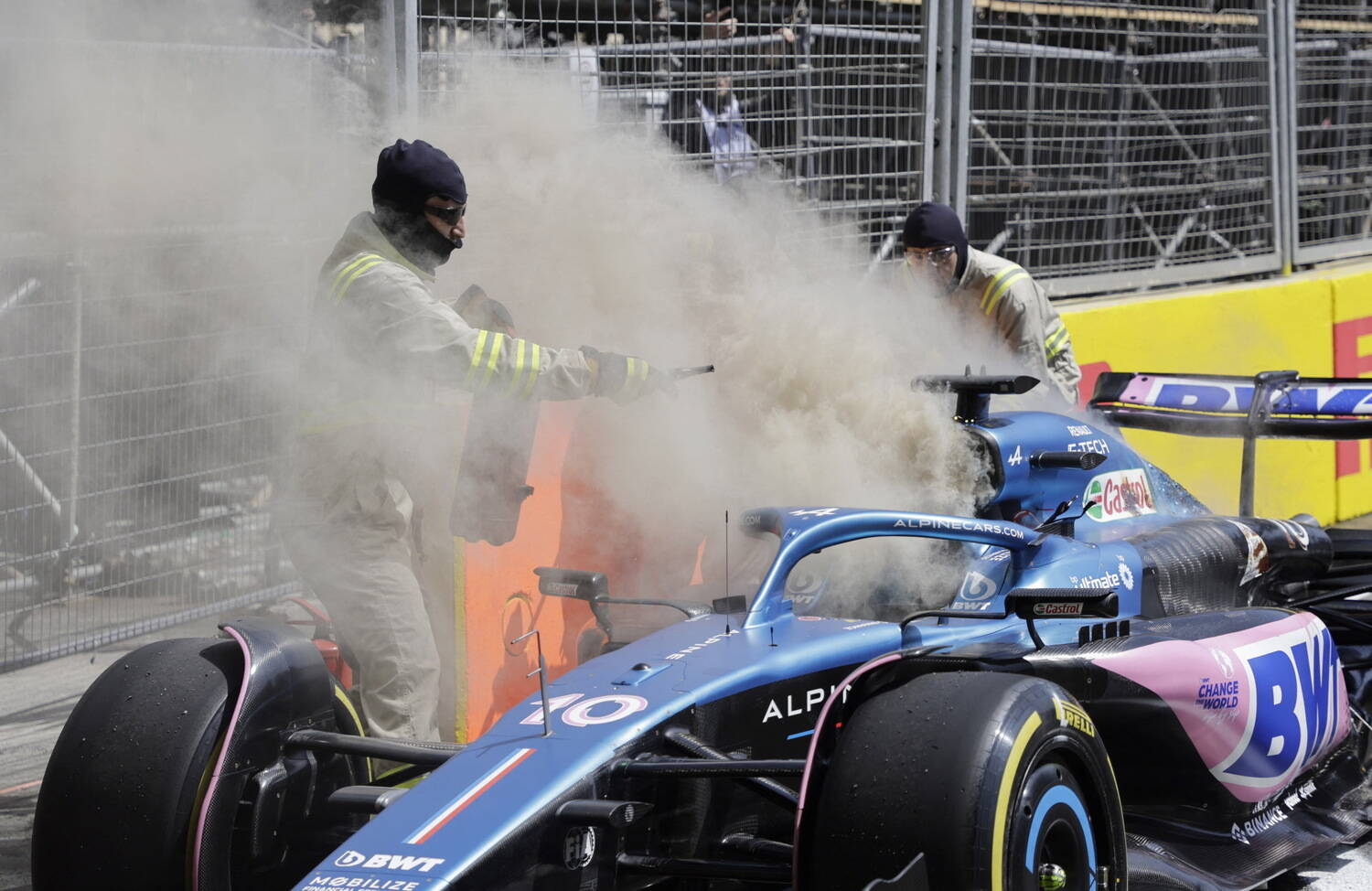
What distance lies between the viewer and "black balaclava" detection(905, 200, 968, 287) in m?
5.70

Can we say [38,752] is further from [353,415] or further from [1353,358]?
[1353,358]

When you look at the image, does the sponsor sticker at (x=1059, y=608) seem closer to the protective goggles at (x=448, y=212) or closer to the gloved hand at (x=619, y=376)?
the gloved hand at (x=619, y=376)

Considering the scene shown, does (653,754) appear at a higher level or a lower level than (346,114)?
lower

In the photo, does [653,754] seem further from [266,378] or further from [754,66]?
[754,66]

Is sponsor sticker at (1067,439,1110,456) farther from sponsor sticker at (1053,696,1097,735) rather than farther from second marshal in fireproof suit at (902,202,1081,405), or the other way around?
sponsor sticker at (1053,696,1097,735)

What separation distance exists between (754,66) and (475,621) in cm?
282

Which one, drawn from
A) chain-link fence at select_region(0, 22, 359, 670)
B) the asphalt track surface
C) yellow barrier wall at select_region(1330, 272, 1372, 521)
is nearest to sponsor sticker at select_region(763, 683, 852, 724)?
the asphalt track surface

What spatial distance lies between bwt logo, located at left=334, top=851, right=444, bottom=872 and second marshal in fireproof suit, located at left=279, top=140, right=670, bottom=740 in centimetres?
162

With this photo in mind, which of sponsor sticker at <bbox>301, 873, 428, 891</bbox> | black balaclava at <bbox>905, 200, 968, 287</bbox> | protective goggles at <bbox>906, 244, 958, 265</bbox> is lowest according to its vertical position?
sponsor sticker at <bbox>301, 873, 428, 891</bbox>

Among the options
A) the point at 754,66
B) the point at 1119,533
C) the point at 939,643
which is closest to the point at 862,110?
the point at 754,66

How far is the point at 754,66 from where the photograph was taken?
6449 millimetres

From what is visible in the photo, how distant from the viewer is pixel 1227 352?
8266 millimetres

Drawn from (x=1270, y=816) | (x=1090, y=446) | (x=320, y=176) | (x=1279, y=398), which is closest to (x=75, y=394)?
(x=320, y=176)

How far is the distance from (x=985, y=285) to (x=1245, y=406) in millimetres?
1098
